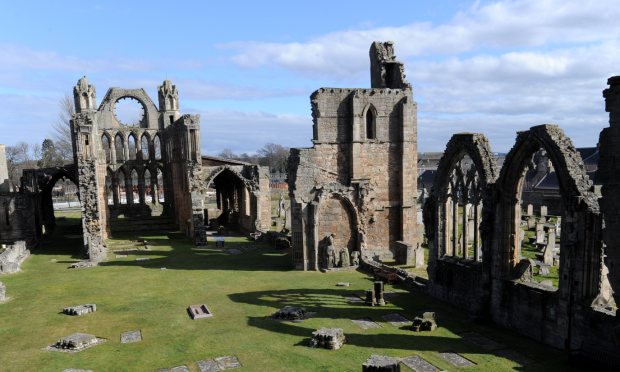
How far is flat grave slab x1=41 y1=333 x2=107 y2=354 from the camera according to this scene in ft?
36.0

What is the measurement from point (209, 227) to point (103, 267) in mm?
14366

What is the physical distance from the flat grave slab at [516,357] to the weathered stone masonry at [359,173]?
994cm

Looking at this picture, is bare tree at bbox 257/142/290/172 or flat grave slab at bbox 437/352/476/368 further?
bare tree at bbox 257/142/290/172

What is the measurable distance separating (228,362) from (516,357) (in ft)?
21.5

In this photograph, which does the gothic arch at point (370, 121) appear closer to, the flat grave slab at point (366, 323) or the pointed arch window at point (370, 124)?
the pointed arch window at point (370, 124)

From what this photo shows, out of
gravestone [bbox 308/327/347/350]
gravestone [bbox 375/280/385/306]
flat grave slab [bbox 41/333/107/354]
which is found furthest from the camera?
gravestone [bbox 375/280/385/306]

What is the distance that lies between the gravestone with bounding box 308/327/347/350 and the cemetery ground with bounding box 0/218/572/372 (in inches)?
8.2

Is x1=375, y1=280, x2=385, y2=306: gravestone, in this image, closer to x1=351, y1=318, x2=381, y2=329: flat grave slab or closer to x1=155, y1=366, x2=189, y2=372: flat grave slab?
x1=351, y1=318, x2=381, y2=329: flat grave slab

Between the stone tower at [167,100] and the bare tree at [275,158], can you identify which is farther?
the bare tree at [275,158]

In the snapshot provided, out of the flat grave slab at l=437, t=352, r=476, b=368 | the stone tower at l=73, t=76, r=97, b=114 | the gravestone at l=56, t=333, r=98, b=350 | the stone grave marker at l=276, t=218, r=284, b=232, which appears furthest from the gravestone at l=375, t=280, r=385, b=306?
the stone tower at l=73, t=76, r=97, b=114

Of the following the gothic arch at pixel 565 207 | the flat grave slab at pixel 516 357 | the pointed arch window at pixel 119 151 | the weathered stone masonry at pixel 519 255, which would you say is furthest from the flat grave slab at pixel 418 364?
the pointed arch window at pixel 119 151

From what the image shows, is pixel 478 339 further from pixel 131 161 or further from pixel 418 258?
pixel 131 161

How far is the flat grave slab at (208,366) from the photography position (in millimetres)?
9727

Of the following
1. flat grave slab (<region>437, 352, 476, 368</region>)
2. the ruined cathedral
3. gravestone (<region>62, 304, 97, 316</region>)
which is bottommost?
flat grave slab (<region>437, 352, 476, 368</region>)
